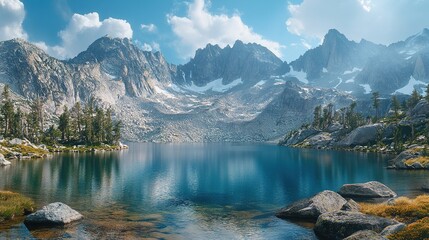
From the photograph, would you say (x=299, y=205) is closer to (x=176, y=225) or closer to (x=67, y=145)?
(x=176, y=225)

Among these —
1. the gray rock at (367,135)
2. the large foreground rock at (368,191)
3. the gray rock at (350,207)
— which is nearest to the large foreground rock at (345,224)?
the gray rock at (350,207)

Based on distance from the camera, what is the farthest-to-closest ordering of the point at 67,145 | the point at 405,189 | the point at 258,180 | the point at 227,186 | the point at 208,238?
the point at 67,145
the point at 258,180
the point at 227,186
the point at 405,189
the point at 208,238

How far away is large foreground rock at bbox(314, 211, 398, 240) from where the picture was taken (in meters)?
34.1

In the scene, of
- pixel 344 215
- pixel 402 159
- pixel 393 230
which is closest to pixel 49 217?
pixel 344 215

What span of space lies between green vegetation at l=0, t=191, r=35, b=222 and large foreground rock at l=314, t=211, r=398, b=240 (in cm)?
3370

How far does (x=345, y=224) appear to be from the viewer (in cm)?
3497

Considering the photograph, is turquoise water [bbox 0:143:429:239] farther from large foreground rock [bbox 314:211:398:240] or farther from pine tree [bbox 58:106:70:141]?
pine tree [bbox 58:106:70:141]

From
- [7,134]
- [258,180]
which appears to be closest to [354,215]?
[258,180]

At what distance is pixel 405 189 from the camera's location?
6494 cm

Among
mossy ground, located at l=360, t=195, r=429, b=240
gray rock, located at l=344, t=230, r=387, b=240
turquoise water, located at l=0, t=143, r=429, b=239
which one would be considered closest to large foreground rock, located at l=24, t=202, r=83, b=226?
turquoise water, located at l=0, t=143, r=429, b=239

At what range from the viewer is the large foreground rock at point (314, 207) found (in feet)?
143

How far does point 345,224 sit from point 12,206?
37.2 meters

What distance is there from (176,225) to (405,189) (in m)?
45.5

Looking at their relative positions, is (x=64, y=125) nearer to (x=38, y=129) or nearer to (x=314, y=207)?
(x=38, y=129)
